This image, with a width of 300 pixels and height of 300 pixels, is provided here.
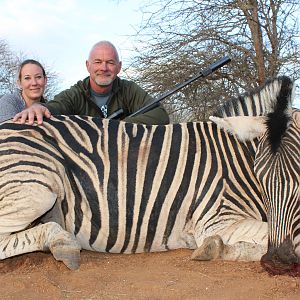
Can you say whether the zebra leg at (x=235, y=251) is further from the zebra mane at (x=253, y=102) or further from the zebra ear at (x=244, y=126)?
the zebra mane at (x=253, y=102)

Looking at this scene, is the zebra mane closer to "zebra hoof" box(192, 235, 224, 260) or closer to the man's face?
"zebra hoof" box(192, 235, 224, 260)

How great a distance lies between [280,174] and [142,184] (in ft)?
3.48

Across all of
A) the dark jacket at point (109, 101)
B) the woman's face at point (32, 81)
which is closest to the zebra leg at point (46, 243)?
the dark jacket at point (109, 101)

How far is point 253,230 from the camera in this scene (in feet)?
12.1

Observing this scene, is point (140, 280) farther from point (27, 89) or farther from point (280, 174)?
point (27, 89)

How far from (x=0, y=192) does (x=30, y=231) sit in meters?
0.36

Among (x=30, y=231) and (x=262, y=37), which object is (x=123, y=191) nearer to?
(x=30, y=231)

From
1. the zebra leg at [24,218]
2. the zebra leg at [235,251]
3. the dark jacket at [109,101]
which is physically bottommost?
the zebra leg at [235,251]

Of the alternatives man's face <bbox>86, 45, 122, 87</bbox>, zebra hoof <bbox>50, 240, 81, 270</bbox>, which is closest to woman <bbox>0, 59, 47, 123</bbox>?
man's face <bbox>86, 45, 122, 87</bbox>

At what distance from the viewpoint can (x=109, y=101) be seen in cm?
587

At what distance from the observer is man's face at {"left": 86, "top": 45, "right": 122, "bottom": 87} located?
5758 mm

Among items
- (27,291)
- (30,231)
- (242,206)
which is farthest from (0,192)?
(242,206)

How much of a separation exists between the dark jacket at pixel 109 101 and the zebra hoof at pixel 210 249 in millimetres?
2027

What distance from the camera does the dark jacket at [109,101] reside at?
555 cm
